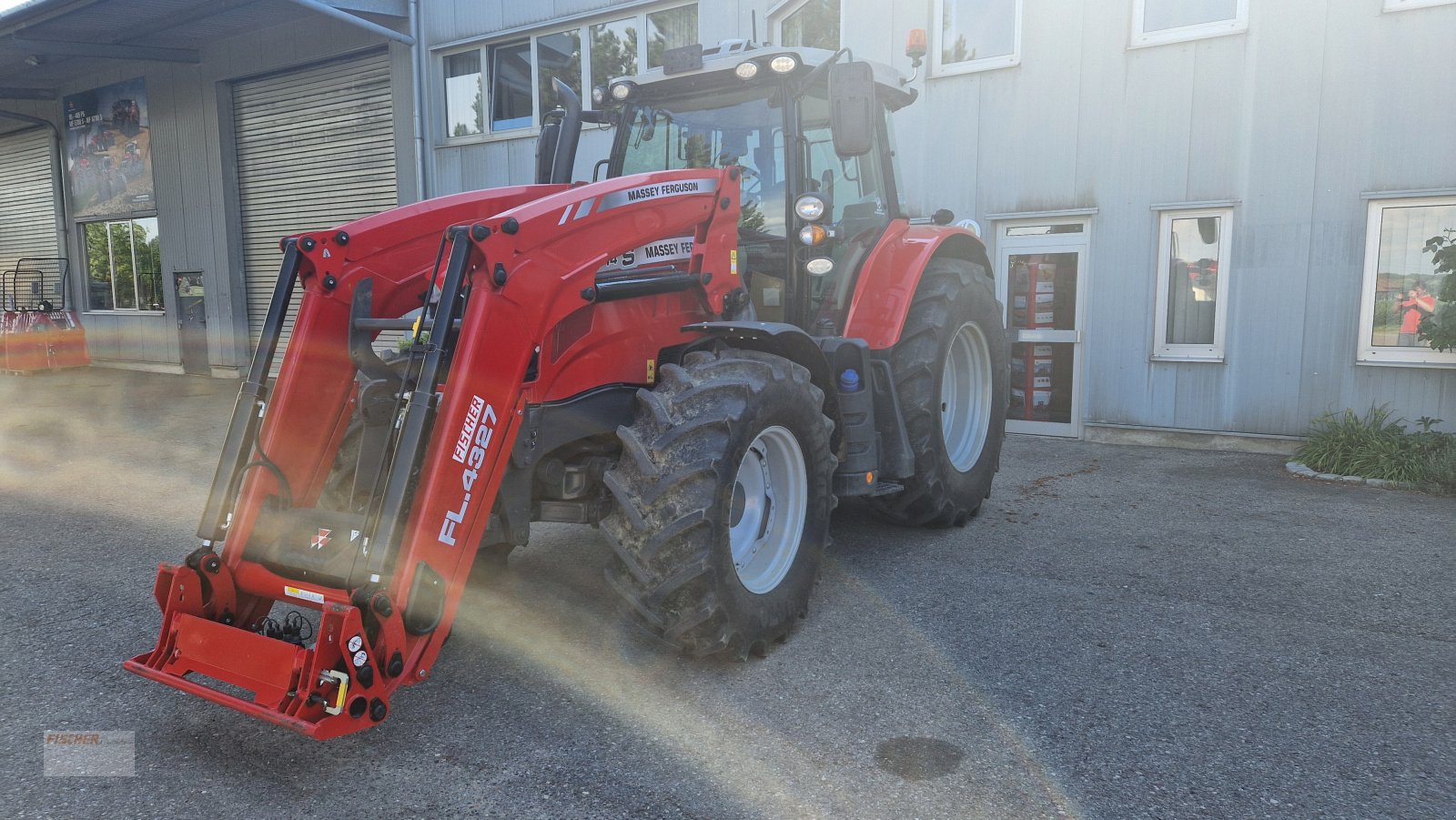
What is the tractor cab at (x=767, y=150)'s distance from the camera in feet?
14.8

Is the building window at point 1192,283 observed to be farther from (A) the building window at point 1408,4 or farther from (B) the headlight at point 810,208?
(B) the headlight at point 810,208

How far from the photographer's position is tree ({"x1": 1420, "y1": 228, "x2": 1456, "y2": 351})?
267 inches

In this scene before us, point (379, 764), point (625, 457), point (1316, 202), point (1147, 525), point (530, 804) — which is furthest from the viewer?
point (1316, 202)

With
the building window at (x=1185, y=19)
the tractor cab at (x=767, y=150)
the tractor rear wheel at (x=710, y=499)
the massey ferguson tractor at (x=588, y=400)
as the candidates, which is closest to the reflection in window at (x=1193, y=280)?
the building window at (x=1185, y=19)

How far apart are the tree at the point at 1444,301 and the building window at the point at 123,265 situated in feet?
56.0

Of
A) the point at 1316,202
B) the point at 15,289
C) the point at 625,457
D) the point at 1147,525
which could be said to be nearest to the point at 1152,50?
the point at 1316,202

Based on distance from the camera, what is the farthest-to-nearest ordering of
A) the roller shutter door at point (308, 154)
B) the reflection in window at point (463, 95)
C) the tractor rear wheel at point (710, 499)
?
the roller shutter door at point (308, 154) → the reflection in window at point (463, 95) → the tractor rear wheel at point (710, 499)

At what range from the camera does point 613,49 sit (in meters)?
A: 11.4

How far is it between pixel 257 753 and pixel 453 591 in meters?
0.77

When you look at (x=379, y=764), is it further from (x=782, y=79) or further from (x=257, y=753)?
(x=782, y=79)

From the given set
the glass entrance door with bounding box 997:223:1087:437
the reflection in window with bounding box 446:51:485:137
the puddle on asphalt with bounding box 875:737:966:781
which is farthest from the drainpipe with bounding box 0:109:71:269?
the puddle on asphalt with bounding box 875:737:966:781

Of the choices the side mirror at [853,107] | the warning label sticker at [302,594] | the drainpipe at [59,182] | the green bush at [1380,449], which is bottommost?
the green bush at [1380,449]

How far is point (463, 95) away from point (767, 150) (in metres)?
9.30

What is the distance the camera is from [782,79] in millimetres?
4523
